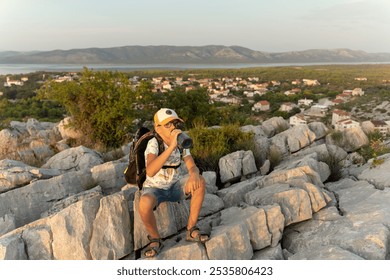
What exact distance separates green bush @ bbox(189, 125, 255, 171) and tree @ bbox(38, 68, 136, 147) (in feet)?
12.7

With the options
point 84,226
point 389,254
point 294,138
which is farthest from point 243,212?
point 294,138

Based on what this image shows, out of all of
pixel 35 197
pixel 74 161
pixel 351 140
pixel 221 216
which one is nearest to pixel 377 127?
pixel 351 140

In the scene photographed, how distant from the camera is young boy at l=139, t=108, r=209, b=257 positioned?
3.64 metres

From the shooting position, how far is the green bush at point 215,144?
694cm

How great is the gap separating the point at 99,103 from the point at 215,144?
5412mm

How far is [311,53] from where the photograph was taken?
14047 mm

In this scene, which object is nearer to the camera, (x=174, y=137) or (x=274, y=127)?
(x=174, y=137)

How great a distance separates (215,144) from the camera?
739 centimetres

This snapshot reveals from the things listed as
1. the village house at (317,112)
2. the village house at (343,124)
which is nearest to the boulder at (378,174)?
the village house at (343,124)

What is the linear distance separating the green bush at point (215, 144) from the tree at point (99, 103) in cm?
386

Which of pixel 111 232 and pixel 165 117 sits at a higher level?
pixel 165 117

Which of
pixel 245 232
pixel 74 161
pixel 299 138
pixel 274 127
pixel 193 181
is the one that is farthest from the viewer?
pixel 274 127

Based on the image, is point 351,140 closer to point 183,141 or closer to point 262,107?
point 183,141
